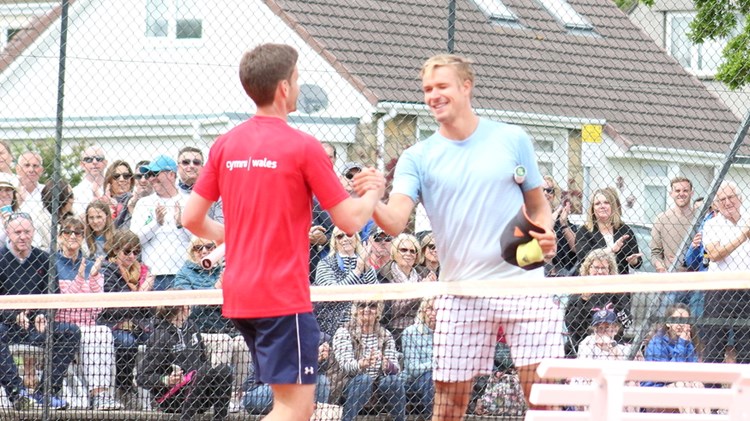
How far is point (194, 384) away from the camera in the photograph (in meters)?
8.24

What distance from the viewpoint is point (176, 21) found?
1301 cm

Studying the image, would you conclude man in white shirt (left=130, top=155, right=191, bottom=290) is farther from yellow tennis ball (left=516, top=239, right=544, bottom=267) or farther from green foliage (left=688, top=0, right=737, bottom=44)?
green foliage (left=688, top=0, right=737, bottom=44)

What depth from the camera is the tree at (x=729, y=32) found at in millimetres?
10156

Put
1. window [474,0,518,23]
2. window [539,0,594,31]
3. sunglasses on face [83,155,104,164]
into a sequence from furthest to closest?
window [474,0,518,23]
window [539,0,594,31]
sunglasses on face [83,155,104,164]

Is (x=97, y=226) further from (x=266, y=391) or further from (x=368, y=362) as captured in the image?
(x=368, y=362)

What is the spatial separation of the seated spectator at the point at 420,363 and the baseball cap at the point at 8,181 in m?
2.75

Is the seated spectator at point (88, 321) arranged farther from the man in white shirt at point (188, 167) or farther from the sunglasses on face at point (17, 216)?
the man in white shirt at point (188, 167)

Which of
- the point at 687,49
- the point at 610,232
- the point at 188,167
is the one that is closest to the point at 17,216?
the point at 188,167

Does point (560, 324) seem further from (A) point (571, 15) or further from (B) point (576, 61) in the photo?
(A) point (571, 15)

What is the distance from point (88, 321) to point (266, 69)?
3.60 meters

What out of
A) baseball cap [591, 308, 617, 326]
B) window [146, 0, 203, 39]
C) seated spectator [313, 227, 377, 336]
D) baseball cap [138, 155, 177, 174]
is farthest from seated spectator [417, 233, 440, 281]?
window [146, 0, 203, 39]

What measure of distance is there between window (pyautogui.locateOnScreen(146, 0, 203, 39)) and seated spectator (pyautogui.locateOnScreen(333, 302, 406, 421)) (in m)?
4.35

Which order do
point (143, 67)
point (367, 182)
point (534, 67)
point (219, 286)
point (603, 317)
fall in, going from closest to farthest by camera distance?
point (367, 182) → point (219, 286) → point (603, 317) → point (534, 67) → point (143, 67)

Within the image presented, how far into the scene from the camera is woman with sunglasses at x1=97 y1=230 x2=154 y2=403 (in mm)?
8273
